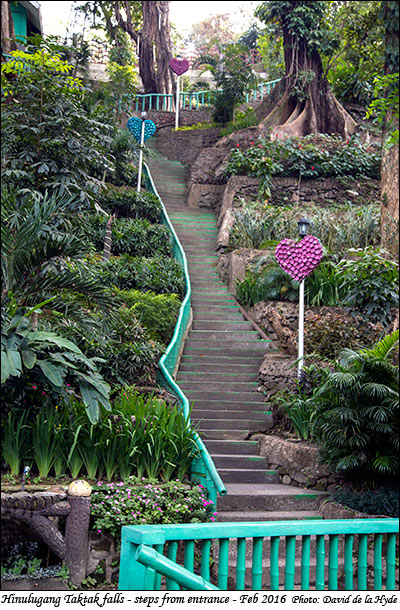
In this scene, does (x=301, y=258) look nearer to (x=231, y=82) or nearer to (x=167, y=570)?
(x=167, y=570)

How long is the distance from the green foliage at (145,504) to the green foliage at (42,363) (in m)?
0.89

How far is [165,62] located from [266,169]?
8162 millimetres

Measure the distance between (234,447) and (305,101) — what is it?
456 inches

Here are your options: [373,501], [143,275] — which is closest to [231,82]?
[143,275]

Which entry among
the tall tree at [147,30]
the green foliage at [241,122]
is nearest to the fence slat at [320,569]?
the green foliage at [241,122]

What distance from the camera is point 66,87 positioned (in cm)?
838

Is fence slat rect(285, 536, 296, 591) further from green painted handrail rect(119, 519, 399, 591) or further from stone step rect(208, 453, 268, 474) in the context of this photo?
stone step rect(208, 453, 268, 474)

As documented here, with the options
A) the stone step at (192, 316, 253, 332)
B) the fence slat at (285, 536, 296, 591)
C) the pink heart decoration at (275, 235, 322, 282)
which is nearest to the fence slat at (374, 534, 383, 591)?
the fence slat at (285, 536, 296, 591)

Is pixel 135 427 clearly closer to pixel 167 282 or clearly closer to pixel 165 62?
pixel 167 282

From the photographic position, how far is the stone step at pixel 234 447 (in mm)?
7828

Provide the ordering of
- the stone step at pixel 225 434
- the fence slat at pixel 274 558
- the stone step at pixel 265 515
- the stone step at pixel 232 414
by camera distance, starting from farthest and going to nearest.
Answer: the stone step at pixel 232 414 < the stone step at pixel 225 434 < the stone step at pixel 265 515 < the fence slat at pixel 274 558

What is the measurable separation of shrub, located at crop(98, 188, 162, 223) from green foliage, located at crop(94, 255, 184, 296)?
2.04m

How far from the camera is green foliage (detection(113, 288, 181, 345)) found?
914cm

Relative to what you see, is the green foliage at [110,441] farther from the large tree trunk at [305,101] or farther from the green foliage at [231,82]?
the green foliage at [231,82]
